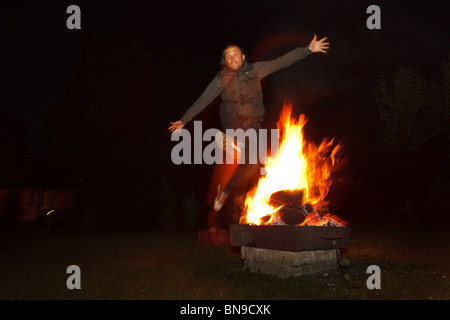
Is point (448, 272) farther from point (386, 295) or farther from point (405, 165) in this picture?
point (405, 165)

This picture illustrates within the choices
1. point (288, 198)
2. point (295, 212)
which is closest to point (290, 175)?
point (288, 198)

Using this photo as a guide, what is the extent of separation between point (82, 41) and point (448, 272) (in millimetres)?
16253

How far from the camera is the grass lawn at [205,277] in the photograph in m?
4.89

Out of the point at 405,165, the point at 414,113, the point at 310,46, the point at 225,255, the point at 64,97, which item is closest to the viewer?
the point at 310,46

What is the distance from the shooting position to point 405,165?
30219mm

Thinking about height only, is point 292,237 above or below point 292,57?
below

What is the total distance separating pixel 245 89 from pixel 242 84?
9 cm

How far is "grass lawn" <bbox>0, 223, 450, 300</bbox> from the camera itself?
16.1 ft

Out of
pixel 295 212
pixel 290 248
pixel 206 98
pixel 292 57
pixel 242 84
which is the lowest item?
pixel 290 248

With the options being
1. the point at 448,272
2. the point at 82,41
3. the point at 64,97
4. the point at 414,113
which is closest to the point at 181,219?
the point at 64,97

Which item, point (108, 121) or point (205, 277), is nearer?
point (205, 277)

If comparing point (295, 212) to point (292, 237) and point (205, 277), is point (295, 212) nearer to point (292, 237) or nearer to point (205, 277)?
point (292, 237)

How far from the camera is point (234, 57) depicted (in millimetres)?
5453
